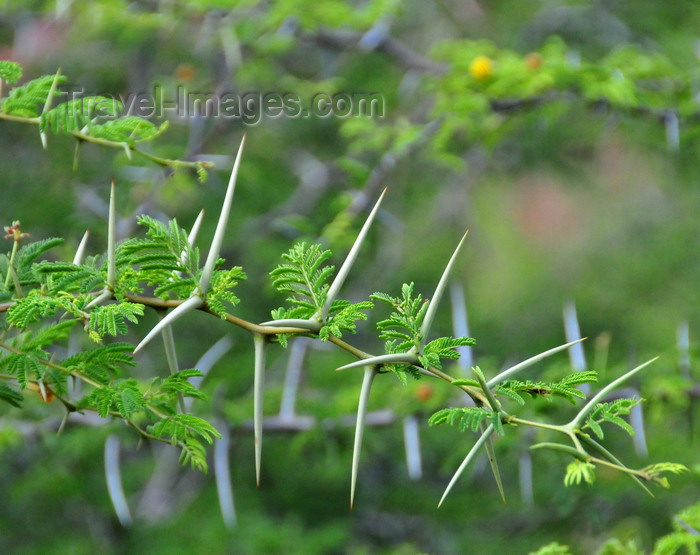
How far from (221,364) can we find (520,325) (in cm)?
272

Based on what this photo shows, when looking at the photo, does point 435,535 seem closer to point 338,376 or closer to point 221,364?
point 338,376

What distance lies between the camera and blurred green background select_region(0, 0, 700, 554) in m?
3.30

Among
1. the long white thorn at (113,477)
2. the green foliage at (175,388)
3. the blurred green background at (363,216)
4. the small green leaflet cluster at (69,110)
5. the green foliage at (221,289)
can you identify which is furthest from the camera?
the blurred green background at (363,216)

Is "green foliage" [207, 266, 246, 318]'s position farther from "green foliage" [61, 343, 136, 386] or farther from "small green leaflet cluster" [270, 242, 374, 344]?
"green foliage" [61, 343, 136, 386]

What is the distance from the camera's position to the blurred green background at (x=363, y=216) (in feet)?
10.8

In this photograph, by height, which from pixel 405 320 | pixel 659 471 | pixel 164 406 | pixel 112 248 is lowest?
pixel 659 471

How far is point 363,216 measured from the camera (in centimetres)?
361

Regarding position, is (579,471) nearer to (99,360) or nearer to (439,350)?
(439,350)

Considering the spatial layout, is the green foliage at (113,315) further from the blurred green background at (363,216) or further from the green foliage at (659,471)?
the blurred green background at (363,216)

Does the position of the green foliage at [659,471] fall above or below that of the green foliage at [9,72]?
below

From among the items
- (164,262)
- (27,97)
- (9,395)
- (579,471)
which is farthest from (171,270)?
(579,471)

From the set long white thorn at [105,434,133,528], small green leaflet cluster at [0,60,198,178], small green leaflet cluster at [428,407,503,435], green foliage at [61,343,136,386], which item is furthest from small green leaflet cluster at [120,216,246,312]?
long white thorn at [105,434,133,528]

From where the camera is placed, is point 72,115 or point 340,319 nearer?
point 340,319

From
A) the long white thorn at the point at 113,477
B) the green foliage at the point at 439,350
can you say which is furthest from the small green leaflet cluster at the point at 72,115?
the long white thorn at the point at 113,477
